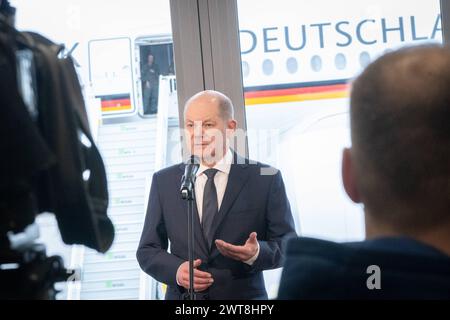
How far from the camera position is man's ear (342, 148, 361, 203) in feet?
3.13

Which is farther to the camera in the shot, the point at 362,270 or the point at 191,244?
the point at 191,244

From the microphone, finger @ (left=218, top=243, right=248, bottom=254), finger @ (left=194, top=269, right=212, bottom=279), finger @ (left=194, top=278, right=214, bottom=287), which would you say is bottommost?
finger @ (left=194, top=278, right=214, bottom=287)

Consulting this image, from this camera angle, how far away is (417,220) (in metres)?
0.90

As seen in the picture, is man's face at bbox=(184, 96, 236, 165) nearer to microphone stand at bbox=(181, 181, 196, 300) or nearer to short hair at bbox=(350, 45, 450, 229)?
microphone stand at bbox=(181, 181, 196, 300)

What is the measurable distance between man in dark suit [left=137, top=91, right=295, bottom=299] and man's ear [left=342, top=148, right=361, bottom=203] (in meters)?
1.25

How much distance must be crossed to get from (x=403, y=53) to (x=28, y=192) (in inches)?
23.7

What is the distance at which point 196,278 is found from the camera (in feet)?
7.22

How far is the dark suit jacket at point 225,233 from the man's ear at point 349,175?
4.30ft

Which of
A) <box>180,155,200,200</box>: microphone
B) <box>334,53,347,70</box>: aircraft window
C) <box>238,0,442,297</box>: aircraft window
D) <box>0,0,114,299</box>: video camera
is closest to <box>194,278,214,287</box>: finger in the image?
<box>180,155,200,200</box>: microphone

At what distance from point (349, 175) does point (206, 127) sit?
1.49 metres

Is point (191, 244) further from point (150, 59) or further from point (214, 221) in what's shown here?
point (150, 59)

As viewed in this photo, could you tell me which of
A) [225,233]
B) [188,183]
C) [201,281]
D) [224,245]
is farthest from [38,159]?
[225,233]
